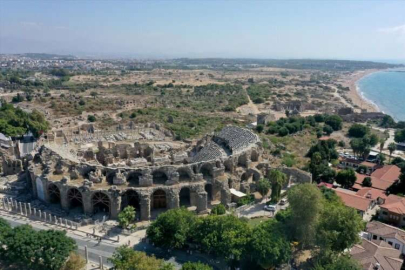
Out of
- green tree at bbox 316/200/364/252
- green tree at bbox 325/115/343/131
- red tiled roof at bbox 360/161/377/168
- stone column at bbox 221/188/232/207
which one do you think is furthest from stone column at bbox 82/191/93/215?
green tree at bbox 325/115/343/131

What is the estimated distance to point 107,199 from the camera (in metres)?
48.3

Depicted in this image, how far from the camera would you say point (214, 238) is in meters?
36.9

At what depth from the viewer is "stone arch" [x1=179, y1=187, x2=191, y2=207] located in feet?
170

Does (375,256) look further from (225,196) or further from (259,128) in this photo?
(259,128)

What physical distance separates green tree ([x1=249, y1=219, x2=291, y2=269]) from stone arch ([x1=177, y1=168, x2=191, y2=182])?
1707 centimetres

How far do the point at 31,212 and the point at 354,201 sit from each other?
158 ft

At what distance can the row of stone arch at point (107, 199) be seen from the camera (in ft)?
159

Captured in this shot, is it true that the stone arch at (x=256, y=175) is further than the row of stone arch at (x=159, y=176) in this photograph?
Yes

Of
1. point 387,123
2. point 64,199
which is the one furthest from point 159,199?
point 387,123

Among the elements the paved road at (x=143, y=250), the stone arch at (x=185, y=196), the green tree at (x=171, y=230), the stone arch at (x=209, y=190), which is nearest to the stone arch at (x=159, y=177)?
the stone arch at (x=185, y=196)

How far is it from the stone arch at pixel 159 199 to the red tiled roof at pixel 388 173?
40664 mm

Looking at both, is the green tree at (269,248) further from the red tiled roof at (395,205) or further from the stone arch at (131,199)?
the red tiled roof at (395,205)

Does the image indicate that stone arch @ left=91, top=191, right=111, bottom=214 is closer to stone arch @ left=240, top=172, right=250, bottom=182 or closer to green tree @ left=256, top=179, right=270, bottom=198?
stone arch @ left=240, top=172, right=250, bottom=182

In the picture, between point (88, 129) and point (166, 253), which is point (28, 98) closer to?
point (88, 129)
